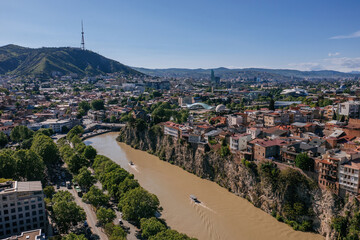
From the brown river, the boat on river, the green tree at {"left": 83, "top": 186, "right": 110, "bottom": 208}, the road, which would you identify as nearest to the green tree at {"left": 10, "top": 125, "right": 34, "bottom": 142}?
the brown river

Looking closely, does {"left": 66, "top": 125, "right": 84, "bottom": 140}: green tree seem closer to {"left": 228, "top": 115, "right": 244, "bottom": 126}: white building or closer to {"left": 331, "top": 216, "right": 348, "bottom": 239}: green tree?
{"left": 228, "top": 115, "right": 244, "bottom": 126}: white building

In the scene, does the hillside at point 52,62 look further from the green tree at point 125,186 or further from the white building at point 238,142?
the white building at point 238,142

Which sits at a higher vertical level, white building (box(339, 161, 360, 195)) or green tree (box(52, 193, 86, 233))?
white building (box(339, 161, 360, 195))

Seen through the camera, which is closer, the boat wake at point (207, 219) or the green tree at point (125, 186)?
the boat wake at point (207, 219)

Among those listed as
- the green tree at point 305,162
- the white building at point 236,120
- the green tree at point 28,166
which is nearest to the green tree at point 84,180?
the green tree at point 28,166

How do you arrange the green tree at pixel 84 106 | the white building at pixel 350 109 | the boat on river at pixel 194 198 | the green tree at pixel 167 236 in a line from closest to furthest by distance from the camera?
the green tree at pixel 167 236 < the boat on river at pixel 194 198 < the white building at pixel 350 109 < the green tree at pixel 84 106

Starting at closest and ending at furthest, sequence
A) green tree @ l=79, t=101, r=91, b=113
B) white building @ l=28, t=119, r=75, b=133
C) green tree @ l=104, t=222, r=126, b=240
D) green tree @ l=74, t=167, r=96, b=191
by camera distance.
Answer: green tree @ l=104, t=222, r=126, b=240 < green tree @ l=74, t=167, r=96, b=191 < white building @ l=28, t=119, r=75, b=133 < green tree @ l=79, t=101, r=91, b=113

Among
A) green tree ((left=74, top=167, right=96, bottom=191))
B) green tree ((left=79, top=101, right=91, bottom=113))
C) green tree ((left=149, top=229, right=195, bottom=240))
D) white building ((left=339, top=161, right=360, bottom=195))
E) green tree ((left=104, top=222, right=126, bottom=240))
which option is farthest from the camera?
green tree ((left=79, top=101, right=91, bottom=113))
